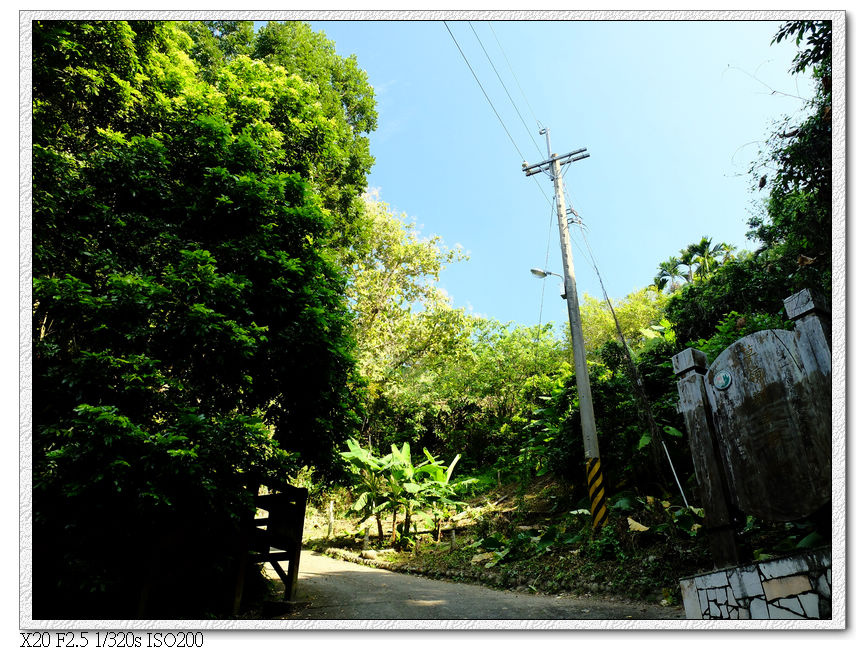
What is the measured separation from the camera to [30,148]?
10.7ft

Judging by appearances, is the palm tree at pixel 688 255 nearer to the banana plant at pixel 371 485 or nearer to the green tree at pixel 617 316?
the green tree at pixel 617 316

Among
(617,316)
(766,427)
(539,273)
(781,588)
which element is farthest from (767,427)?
(617,316)

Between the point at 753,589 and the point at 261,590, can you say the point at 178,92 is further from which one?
the point at 753,589

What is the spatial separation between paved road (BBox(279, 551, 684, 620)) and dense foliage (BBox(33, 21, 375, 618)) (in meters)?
1.20

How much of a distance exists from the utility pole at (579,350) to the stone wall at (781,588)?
365cm

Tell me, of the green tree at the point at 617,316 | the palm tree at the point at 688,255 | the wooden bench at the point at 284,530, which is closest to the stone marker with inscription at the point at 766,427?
the wooden bench at the point at 284,530

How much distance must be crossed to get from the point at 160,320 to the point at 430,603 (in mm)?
3956

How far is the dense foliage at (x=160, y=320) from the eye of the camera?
3154 mm

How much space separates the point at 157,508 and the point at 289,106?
4.31 m

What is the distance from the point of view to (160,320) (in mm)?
3633

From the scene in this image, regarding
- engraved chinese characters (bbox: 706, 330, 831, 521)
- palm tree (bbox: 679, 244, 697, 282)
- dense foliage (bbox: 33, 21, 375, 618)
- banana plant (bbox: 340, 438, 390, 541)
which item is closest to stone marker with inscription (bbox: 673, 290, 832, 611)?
engraved chinese characters (bbox: 706, 330, 831, 521)

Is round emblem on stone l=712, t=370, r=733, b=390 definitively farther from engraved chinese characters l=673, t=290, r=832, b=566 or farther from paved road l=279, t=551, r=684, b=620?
paved road l=279, t=551, r=684, b=620
